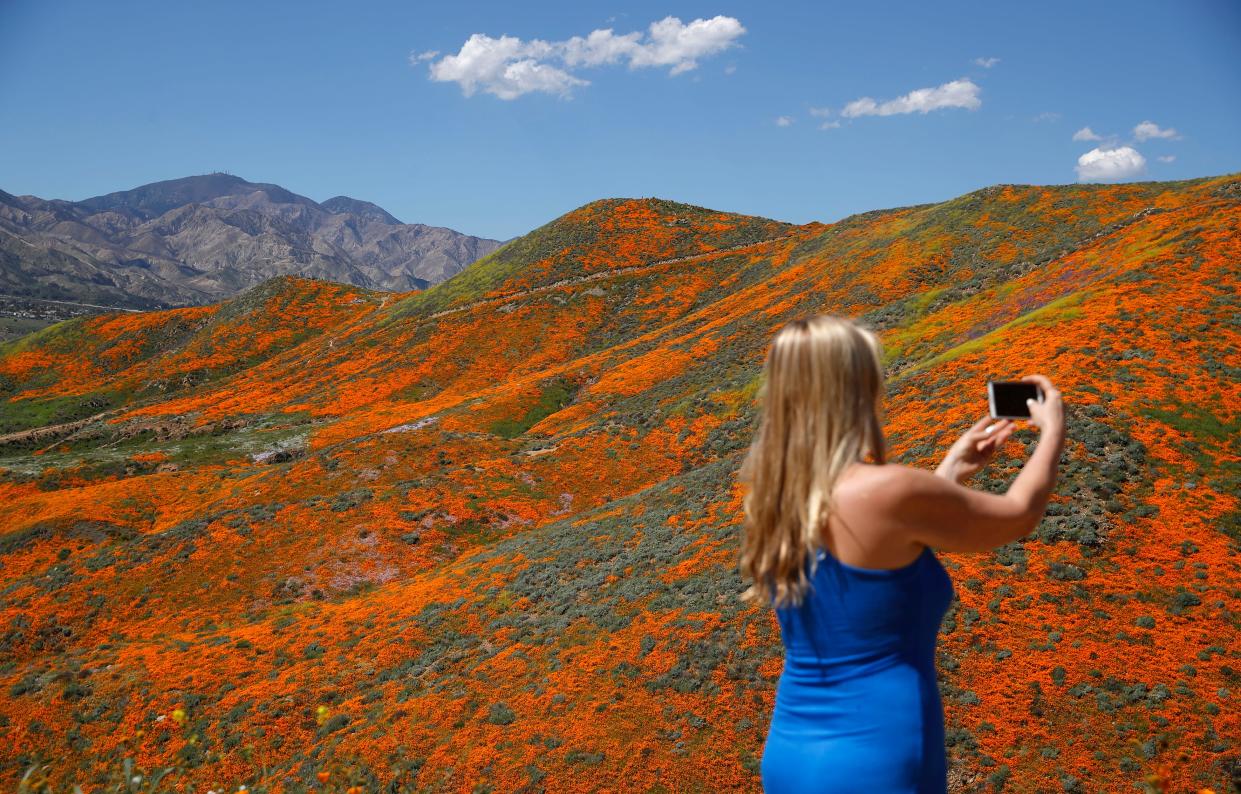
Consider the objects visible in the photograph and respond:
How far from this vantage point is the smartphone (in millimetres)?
3291

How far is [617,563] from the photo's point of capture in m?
22.0

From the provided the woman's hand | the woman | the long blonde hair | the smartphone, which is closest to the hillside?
the woman's hand

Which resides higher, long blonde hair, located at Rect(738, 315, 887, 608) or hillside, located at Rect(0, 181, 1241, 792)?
long blonde hair, located at Rect(738, 315, 887, 608)

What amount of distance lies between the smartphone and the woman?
1.89 ft

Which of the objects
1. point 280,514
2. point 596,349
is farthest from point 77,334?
point 280,514

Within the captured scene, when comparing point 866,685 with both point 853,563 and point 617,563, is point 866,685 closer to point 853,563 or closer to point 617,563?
point 853,563

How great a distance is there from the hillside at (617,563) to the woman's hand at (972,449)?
176cm

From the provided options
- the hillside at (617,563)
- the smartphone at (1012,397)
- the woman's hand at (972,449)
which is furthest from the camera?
the hillside at (617,563)

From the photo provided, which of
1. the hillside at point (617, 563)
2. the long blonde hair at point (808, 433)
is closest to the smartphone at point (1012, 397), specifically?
the long blonde hair at point (808, 433)

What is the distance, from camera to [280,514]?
3228 cm

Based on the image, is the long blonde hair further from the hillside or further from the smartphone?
the hillside

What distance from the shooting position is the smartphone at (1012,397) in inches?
130

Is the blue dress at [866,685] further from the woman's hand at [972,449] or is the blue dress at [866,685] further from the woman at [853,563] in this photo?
the woman's hand at [972,449]

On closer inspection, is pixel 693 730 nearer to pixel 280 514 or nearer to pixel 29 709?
pixel 29 709
